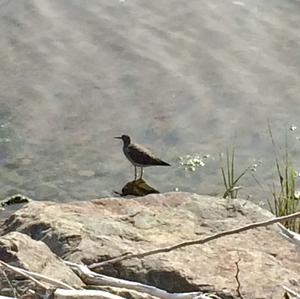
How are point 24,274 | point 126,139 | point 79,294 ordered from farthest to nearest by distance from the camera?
point 126,139 < point 24,274 < point 79,294

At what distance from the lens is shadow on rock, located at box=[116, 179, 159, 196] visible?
259 inches

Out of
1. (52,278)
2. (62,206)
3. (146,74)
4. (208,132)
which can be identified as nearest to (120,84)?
(146,74)

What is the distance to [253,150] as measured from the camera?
23.5ft

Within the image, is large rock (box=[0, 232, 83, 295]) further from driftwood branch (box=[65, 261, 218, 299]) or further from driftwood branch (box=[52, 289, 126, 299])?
driftwood branch (box=[52, 289, 126, 299])

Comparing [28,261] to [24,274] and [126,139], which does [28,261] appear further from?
[126,139]

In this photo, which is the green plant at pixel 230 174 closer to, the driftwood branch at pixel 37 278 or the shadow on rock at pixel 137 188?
the shadow on rock at pixel 137 188

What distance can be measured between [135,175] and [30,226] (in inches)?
110

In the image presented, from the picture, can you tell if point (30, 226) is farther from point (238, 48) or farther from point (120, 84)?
point (238, 48)

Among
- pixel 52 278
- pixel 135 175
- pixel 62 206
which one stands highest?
pixel 52 278

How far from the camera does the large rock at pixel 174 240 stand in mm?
3576

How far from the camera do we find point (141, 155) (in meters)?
6.60

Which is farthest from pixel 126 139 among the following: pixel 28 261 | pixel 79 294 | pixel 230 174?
pixel 79 294

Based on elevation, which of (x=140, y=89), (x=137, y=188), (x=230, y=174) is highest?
(x=140, y=89)

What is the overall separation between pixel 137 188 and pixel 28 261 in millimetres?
3536
